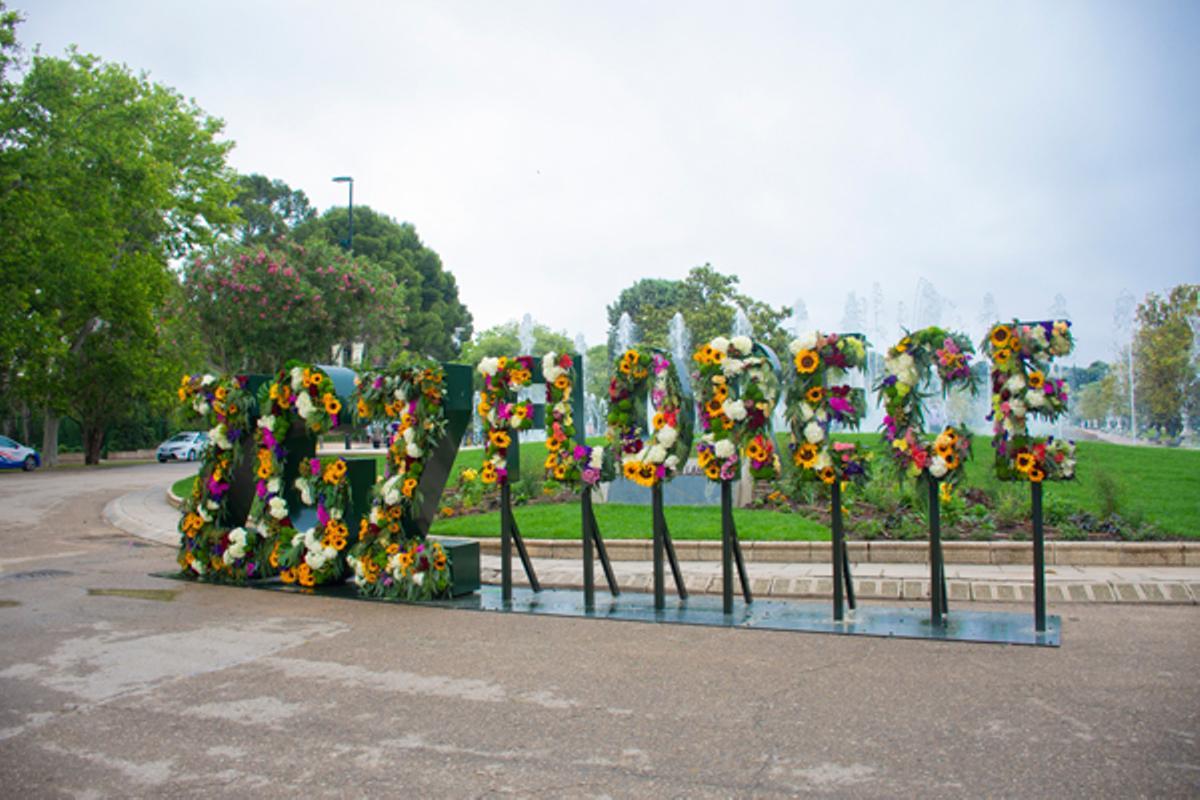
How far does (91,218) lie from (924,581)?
30.4 meters

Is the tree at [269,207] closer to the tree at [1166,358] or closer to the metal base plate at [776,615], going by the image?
the tree at [1166,358]

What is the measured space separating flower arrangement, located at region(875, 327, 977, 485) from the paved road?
139 centimetres

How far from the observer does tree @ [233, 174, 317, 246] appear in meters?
63.0

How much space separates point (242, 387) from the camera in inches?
421

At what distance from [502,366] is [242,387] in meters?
3.47

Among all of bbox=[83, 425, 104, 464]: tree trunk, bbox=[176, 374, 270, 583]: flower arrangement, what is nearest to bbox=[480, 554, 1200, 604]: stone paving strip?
bbox=[176, 374, 270, 583]: flower arrangement

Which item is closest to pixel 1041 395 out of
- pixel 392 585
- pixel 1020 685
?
pixel 1020 685

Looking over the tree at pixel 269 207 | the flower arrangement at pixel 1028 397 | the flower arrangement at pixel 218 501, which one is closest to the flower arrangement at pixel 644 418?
the flower arrangement at pixel 1028 397

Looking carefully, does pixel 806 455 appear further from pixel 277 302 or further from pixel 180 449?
pixel 180 449

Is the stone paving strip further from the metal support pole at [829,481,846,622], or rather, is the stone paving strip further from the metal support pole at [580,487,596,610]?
the metal support pole at [829,481,846,622]

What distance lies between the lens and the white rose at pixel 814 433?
25.7 feet

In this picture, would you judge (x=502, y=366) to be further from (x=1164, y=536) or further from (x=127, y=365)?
(x=127, y=365)

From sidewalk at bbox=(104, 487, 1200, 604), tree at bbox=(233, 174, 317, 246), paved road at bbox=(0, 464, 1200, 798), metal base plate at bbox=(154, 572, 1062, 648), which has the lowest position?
paved road at bbox=(0, 464, 1200, 798)

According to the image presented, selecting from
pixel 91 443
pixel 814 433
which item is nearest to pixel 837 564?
pixel 814 433
